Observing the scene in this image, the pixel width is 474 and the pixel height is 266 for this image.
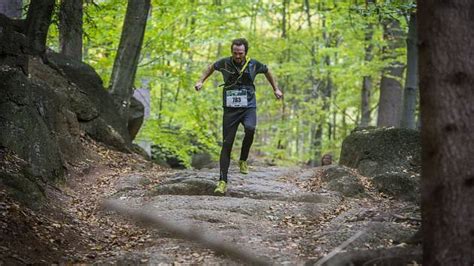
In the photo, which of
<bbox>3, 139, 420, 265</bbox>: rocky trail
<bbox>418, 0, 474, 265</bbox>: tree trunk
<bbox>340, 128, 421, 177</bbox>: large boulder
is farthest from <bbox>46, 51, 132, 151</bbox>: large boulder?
<bbox>418, 0, 474, 265</bbox>: tree trunk

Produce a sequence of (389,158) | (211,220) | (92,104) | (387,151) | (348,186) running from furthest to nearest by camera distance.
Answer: (92,104) → (387,151) → (389,158) → (348,186) → (211,220)

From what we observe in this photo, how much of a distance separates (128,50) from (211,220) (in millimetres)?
7220

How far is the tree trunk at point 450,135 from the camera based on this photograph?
396cm

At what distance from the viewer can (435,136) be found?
4.01m

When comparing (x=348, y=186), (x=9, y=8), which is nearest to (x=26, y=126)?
(x=348, y=186)

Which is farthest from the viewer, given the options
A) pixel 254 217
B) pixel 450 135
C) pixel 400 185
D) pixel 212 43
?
pixel 212 43

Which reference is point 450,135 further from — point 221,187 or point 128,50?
point 128,50

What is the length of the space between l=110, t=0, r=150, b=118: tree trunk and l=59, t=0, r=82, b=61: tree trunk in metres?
1.09

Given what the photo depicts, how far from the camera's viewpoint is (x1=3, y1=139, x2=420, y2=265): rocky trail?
571 cm

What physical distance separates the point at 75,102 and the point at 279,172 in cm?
463

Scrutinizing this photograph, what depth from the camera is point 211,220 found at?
700 centimetres

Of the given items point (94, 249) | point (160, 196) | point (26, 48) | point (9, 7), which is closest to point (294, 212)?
point (160, 196)

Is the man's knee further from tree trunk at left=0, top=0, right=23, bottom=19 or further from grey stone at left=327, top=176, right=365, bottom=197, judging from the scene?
tree trunk at left=0, top=0, right=23, bottom=19

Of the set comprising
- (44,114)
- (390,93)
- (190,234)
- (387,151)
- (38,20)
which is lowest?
(190,234)
